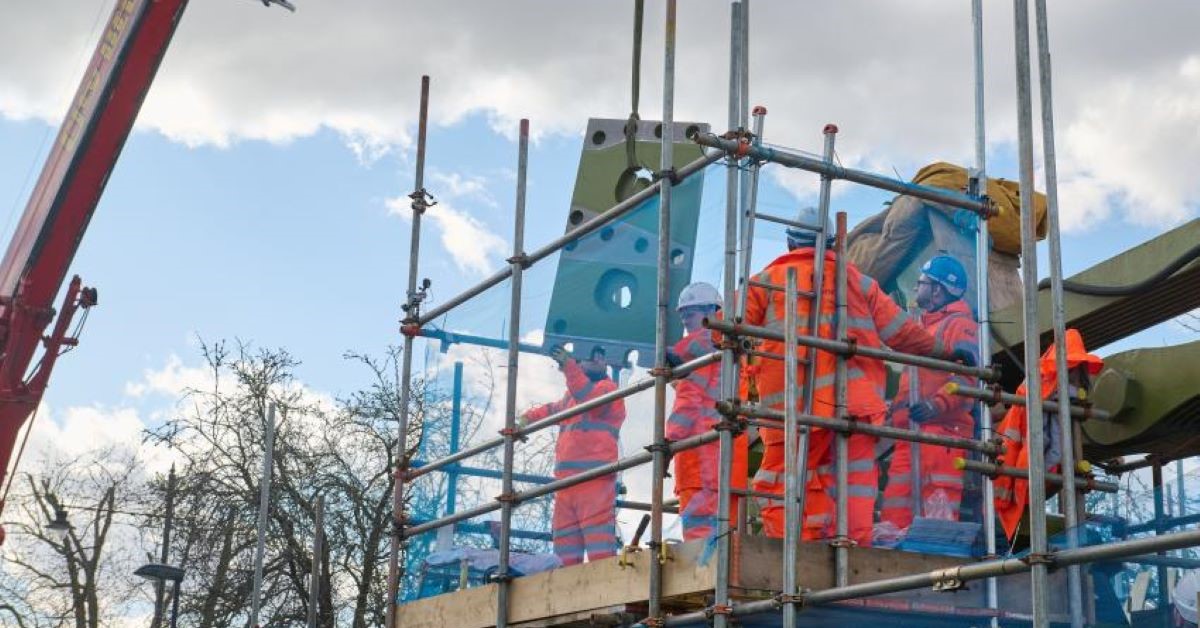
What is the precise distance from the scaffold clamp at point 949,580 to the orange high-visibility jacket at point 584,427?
2.62m

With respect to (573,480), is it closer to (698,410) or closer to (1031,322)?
(698,410)

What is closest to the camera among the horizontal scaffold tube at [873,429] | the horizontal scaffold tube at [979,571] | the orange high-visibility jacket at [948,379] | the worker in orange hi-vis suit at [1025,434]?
the horizontal scaffold tube at [979,571]

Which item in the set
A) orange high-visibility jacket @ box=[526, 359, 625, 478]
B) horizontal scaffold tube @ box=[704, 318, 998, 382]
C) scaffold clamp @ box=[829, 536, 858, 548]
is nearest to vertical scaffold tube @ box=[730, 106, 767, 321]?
horizontal scaffold tube @ box=[704, 318, 998, 382]

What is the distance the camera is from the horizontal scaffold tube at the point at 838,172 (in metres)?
8.14

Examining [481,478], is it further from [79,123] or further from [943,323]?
[79,123]

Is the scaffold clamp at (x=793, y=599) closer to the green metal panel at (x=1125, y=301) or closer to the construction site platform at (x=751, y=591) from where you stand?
the construction site platform at (x=751, y=591)

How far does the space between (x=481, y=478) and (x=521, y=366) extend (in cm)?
89

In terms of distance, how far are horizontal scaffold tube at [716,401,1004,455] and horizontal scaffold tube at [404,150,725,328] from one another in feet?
4.37

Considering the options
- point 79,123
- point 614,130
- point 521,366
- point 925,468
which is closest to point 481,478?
point 521,366

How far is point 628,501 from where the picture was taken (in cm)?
1000

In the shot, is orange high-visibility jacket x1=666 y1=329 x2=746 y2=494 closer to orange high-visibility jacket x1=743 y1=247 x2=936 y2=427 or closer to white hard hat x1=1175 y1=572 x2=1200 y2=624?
Answer: orange high-visibility jacket x1=743 y1=247 x2=936 y2=427

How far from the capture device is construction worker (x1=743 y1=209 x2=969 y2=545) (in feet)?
26.9

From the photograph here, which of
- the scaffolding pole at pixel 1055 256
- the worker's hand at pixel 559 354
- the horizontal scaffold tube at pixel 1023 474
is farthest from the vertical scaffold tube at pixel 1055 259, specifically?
the worker's hand at pixel 559 354

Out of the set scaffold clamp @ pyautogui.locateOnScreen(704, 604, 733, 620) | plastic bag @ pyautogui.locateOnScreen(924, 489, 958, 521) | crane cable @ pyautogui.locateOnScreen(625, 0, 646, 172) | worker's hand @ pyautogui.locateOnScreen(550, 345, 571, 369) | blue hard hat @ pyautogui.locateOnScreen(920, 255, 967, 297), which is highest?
crane cable @ pyautogui.locateOnScreen(625, 0, 646, 172)
